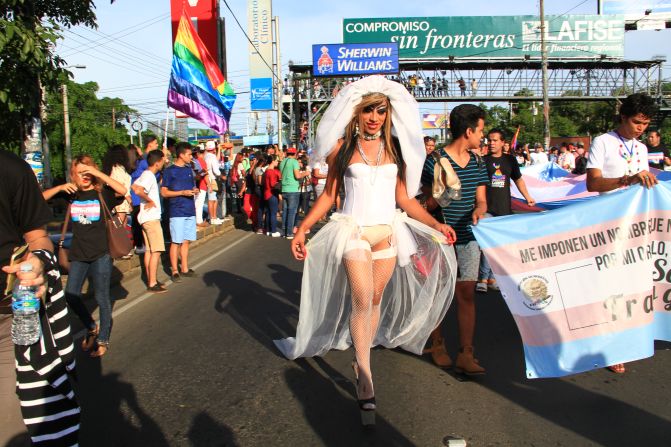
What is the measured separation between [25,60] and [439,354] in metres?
5.71

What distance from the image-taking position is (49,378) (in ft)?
8.48

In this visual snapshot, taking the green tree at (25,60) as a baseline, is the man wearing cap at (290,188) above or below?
below

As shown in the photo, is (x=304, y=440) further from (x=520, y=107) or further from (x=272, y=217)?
(x=520, y=107)

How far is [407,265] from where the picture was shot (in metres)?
4.37

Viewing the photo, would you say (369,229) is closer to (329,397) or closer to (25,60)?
(329,397)

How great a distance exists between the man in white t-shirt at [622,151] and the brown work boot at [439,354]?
1223 mm

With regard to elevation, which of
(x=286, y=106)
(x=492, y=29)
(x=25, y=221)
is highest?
(x=492, y=29)

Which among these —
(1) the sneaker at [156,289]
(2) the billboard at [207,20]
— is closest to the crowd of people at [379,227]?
(1) the sneaker at [156,289]

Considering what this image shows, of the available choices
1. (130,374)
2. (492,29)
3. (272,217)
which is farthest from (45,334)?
(492,29)

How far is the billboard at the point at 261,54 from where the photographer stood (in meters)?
39.5

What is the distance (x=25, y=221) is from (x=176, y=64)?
8026 millimetres

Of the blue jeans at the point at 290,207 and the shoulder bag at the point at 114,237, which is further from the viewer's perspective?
the blue jeans at the point at 290,207

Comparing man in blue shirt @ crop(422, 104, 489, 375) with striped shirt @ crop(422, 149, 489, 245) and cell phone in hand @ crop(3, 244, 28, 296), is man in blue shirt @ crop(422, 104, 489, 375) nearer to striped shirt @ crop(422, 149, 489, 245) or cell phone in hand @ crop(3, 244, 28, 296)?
striped shirt @ crop(422, 149, 489, 245)

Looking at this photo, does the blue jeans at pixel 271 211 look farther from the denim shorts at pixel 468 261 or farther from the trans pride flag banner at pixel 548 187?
the denim shorts at pixel 468 261
